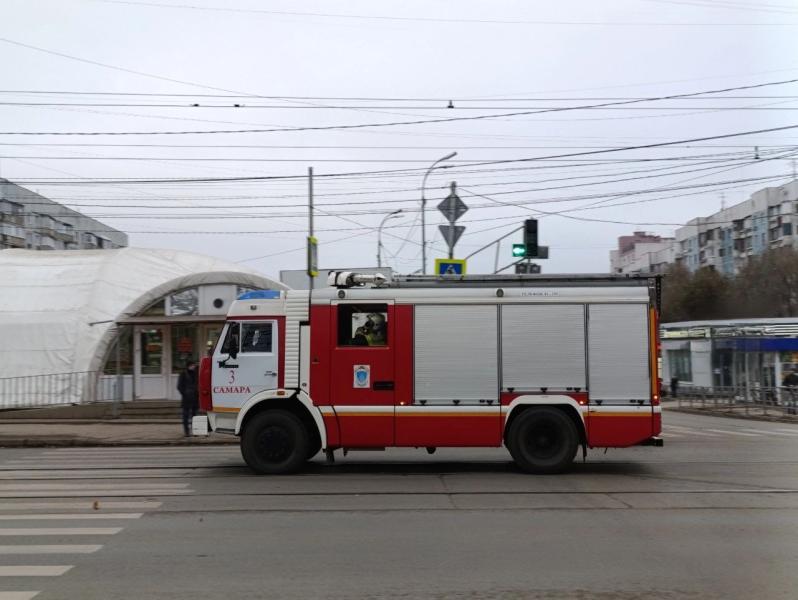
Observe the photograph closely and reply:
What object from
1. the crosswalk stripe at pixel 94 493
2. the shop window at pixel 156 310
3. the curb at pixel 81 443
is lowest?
the curb at pixel 81 443

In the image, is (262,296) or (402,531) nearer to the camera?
(402,531)

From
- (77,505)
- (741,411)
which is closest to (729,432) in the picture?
(741,411)

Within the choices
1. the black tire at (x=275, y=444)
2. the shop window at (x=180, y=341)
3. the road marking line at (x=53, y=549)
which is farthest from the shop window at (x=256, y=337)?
the shop window at (x=180, y=341)

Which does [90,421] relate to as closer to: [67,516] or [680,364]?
[67,516]

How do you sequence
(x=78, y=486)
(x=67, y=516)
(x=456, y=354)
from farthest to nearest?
(x=456, y=354)
(x=78, y=486)
(x=67, y=516)

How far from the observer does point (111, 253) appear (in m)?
30.3

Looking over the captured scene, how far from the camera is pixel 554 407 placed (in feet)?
40.3

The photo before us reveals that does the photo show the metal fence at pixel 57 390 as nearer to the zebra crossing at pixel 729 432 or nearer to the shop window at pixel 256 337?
the shop window at pixel 256 337

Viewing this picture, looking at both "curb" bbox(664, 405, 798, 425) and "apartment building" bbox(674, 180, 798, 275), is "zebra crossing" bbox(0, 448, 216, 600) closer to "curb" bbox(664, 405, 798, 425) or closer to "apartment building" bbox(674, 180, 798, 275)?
"curb" bbox(664, 405, 798, 425)

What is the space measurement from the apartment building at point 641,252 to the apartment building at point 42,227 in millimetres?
→ 55866

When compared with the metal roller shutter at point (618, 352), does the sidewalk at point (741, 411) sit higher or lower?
lower

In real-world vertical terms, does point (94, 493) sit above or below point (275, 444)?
below

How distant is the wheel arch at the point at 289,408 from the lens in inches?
484

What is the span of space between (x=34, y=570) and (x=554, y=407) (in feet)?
25.4
